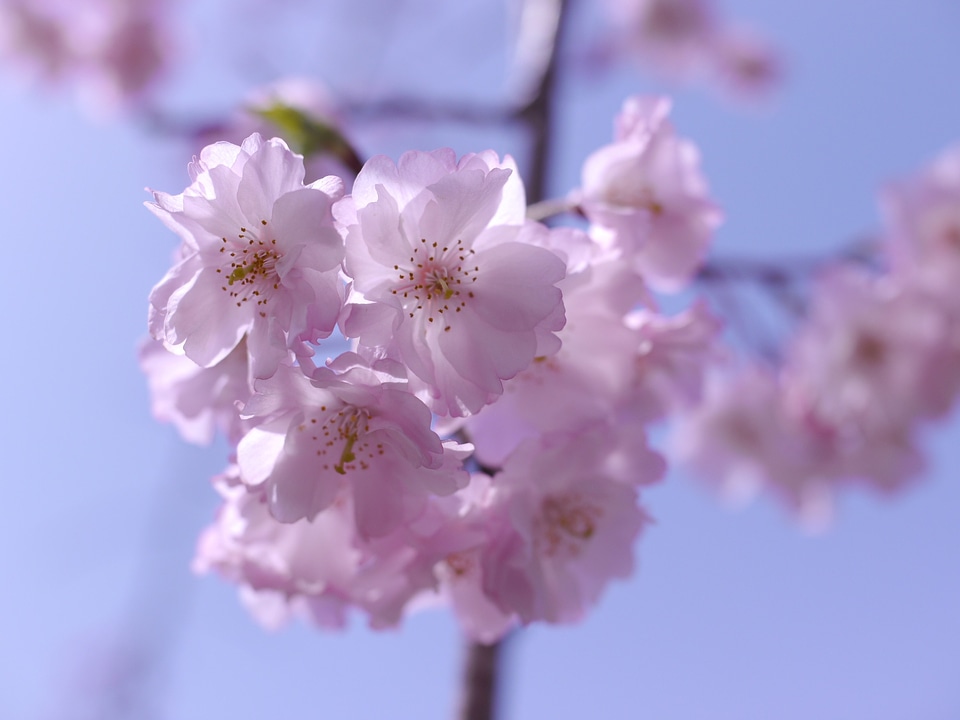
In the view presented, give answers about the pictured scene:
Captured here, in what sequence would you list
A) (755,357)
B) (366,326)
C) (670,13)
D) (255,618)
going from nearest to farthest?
(366,326), (255,618), (755,357), (670,13)

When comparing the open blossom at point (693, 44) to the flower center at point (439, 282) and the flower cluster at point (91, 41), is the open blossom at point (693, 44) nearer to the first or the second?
the flower cluster at point (91, 41)

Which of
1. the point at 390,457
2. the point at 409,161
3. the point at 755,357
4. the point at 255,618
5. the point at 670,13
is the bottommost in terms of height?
the point at 255,618

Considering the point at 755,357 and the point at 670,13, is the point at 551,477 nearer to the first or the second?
the point at 755,357

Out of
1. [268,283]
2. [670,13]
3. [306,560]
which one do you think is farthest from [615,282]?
[670,13]

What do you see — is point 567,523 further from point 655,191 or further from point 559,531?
point 655,191

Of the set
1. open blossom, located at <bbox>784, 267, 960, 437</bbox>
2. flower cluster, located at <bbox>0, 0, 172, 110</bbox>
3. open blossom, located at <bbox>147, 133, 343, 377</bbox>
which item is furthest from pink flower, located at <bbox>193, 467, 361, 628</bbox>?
flower cluster, located at <bbox>0, 0, 172, 110</bbox>

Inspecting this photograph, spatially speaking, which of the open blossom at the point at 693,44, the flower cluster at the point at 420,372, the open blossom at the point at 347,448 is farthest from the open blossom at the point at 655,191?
the open blossom at the point at 693,44

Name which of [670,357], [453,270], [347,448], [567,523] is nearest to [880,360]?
[670,357]
